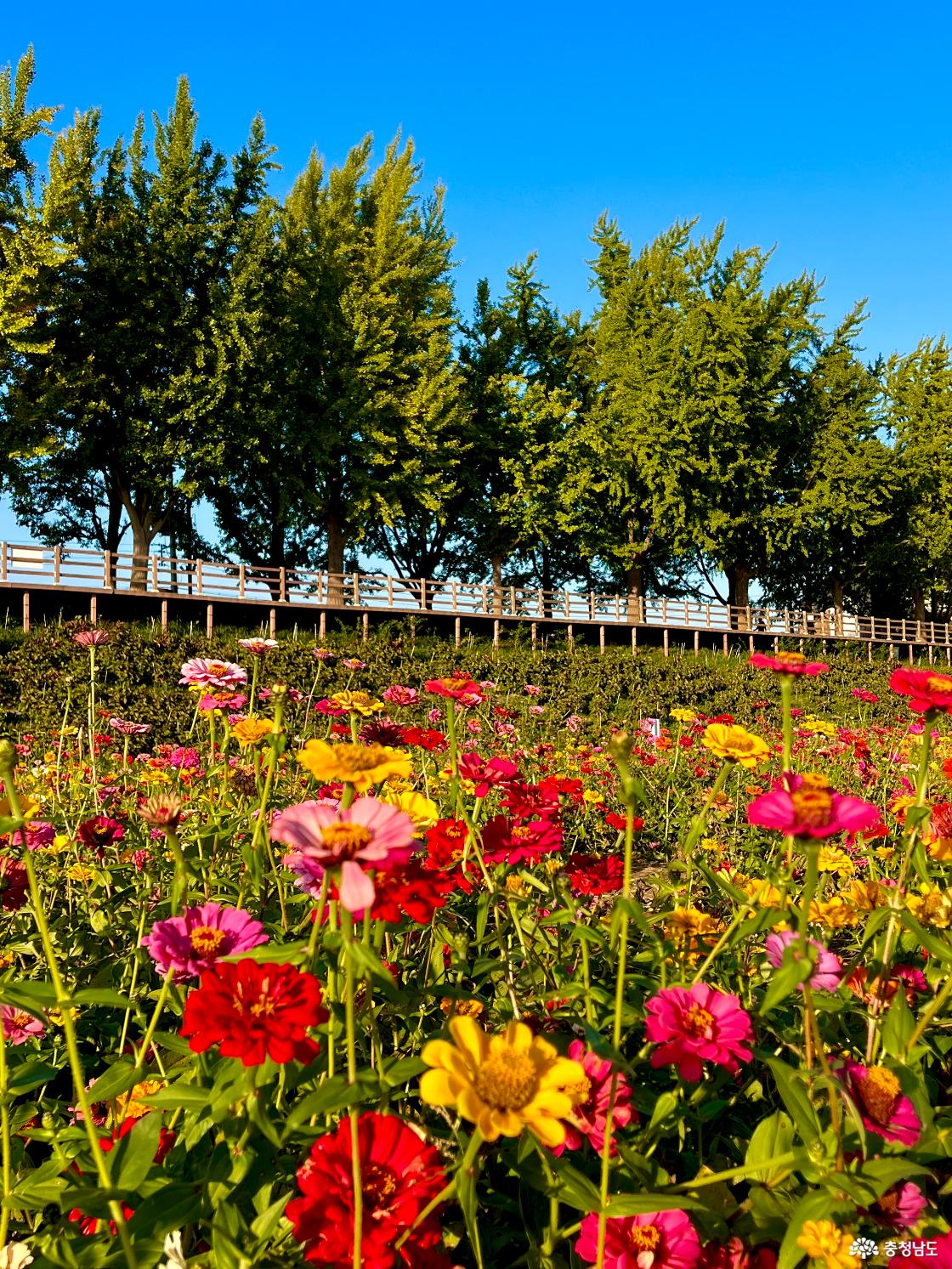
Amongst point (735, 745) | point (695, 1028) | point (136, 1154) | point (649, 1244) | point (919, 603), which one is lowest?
point (649, 1244)

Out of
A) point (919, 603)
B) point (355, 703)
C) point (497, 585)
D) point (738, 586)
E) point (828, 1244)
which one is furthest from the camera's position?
point (919, 603)

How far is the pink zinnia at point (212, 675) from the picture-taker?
2.52 m

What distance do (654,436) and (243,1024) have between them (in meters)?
22.2

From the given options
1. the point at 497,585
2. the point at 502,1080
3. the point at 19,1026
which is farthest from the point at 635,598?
the point at 502,1080

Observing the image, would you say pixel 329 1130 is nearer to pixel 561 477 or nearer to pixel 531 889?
pixel 531 889

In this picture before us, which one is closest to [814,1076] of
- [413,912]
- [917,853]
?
[917,853]

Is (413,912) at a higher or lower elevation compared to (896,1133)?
higher

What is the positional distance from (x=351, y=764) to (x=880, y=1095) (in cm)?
86

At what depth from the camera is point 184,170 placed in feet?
54.0

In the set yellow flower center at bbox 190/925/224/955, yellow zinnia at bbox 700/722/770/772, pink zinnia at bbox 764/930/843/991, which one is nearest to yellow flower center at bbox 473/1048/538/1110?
yellow flower center at bbox 190/925/224/955

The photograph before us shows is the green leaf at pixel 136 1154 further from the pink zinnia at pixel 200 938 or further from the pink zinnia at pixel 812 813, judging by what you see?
the pink zinnia at pixel 812 813

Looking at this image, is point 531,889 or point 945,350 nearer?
point 531,889

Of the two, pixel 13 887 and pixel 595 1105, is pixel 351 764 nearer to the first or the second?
pixel 595 1105

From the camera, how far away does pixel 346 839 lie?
0.83 metres
